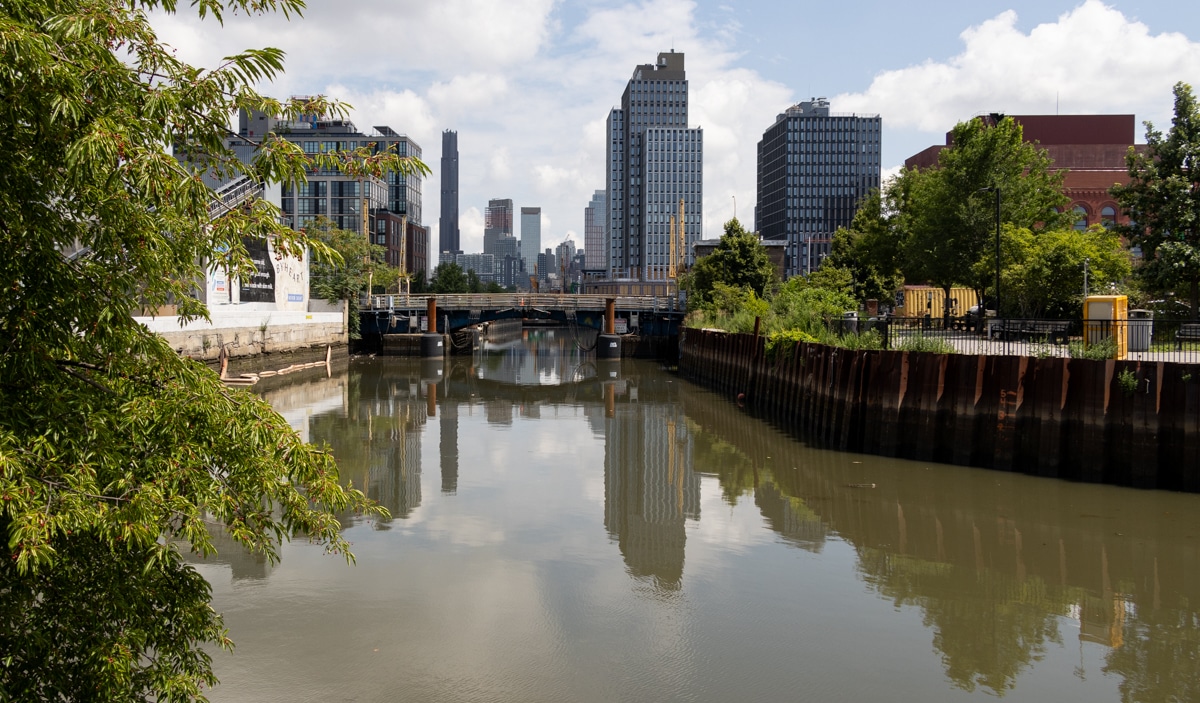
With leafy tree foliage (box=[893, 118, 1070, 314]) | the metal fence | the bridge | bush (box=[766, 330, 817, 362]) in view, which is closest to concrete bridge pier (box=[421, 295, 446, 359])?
the bridge

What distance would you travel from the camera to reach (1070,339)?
31.4 meters

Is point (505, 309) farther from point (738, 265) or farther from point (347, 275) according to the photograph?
point (738, 265)

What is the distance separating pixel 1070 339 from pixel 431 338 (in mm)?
60738

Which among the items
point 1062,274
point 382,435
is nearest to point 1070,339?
point 1062,274

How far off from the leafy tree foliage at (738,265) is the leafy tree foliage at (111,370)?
76318 millimetres

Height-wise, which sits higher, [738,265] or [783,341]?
[738,265]

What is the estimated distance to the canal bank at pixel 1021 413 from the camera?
2362 cm

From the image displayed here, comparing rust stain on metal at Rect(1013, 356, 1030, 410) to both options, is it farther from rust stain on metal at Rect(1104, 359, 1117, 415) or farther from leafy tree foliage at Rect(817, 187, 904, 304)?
leafy tree foliage at Rect(817, 187, 904, 304)

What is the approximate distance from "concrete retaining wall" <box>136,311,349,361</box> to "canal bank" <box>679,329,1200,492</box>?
A: 29.9m

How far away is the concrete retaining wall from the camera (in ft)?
168

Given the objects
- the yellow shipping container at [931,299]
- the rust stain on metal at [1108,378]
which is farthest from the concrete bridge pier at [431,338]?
the rust stain on metal at [1108,378]

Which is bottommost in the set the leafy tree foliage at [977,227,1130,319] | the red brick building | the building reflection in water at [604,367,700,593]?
the building reflection in water at [604,367,700,593]

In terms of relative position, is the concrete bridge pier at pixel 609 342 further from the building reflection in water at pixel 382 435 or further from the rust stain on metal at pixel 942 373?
the rust stain on metal at pixel 942 373

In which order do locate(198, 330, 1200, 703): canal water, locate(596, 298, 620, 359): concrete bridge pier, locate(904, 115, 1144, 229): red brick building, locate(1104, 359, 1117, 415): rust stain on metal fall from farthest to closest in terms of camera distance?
1. locate(904, 115, 1144, 229): red brick building
2. locate(596, 298, 620, 359): concrete bridge pier
3. locate(1104, 359, 1117, 415): rust stain on metal
4. locate(198, 330, 1200, 703): canal water
